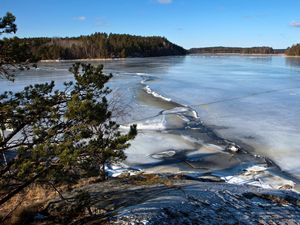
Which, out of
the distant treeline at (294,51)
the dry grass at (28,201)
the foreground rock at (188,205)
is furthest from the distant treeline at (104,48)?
the foreground rock at (188,205)

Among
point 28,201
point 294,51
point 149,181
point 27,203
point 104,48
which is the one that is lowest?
point 28,201

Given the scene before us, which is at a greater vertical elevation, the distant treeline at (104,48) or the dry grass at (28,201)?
the distant treeline at (104,48)

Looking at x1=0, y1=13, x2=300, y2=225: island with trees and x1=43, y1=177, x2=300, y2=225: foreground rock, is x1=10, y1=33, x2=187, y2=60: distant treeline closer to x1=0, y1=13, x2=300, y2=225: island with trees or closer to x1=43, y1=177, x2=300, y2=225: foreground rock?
x1=43, y1=177, x2=300, y2=225: foreground rock

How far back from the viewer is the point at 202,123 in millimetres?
22328

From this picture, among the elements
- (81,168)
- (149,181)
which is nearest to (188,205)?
(81,168)

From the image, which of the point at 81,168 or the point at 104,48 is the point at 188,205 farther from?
the point at 104,48

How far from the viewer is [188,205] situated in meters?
7.20

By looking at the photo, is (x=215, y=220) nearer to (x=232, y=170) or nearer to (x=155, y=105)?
(x=232, y=170)

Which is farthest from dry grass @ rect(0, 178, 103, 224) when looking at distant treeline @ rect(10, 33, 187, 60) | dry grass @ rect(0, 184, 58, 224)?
distant treeline @ rect(10, 33, 187, 60)

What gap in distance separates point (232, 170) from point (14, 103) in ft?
33.2

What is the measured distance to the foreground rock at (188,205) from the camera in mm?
6551

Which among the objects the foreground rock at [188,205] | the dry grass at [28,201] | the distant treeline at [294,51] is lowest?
the dry grass at [28,201]

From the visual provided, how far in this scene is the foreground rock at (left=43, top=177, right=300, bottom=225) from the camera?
258 inches

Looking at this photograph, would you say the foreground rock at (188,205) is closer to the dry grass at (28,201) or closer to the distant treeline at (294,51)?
the dry grass at (28,201)
